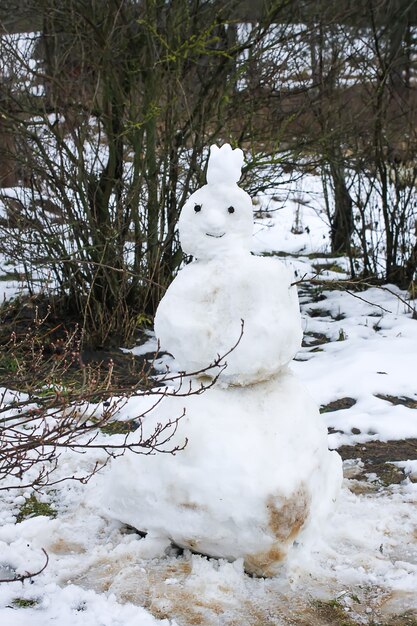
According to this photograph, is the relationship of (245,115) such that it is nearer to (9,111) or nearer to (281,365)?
(9,111)

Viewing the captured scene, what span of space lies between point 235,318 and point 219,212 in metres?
0.47

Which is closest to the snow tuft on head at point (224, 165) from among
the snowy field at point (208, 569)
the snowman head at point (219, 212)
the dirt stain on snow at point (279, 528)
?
the snowman head at point (219, 212)

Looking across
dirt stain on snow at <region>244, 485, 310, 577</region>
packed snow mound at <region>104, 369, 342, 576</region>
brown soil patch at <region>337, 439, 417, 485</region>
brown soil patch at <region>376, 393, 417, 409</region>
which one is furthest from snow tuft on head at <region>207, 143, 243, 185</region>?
brown soil patch at <region>376, 393, 417, 409</region>

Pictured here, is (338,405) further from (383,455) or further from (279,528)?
(279,528)

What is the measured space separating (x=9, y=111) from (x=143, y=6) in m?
1.43

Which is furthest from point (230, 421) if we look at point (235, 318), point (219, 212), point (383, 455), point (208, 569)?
point (383, 455)

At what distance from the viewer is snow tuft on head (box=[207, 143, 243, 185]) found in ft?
10.5

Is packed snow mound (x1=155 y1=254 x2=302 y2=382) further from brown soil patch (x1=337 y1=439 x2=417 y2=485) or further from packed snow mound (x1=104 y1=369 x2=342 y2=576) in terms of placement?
brown soil patch (x1=337 y1=439 x2=417 y2=485)

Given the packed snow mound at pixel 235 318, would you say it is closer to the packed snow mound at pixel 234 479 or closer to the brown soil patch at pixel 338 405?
the packed snow mound at pixel 234 479

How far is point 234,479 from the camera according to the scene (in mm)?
2971

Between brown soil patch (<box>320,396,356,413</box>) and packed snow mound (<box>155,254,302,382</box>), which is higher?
packed snow mound (<box>155,254,302,382</box>)

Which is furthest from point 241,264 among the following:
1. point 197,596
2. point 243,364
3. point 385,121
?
point 385,121

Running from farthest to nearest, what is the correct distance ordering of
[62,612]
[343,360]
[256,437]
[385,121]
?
[385,121] < [343,360] < [256,437] < [62,612]

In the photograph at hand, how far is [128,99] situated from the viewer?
624cm
